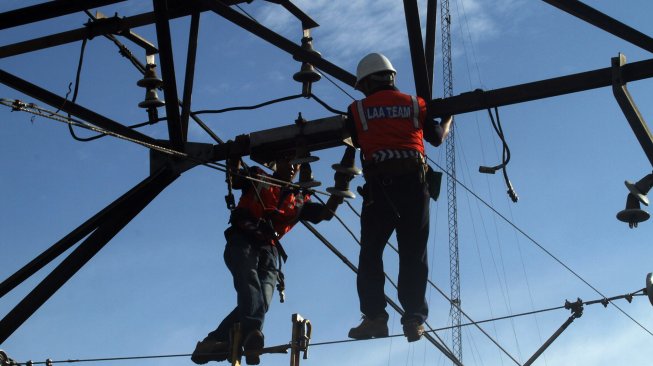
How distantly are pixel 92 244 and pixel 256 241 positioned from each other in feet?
4.54

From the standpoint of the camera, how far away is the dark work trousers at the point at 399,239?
955 centimetres

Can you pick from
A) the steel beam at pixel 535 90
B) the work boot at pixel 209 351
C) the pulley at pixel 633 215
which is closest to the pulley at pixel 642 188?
the pulley at pixel 633 215

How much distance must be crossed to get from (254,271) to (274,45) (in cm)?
191

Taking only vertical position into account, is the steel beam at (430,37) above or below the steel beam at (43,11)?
below

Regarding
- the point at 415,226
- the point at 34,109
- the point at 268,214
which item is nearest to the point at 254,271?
the point at 268,214

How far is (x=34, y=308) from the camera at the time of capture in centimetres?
1029

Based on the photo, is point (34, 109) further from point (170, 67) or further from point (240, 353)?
point (240, 353)

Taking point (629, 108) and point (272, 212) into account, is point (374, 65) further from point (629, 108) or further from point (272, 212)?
point (629, 108)

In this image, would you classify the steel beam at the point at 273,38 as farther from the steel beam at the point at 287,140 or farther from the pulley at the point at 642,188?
the pulley at the point at 642,188

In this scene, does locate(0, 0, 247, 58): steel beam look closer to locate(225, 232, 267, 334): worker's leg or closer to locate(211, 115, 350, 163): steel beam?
A: locate(211, 115, 350, 163): steel beam

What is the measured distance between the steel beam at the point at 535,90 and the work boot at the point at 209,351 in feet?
8.28

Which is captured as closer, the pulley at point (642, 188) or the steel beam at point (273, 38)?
the pulley at point (642, 188)

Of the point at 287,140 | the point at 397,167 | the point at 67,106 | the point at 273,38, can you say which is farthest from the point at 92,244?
the point at 397,167

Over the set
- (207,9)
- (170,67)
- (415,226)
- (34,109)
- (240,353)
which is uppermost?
(207,9)
